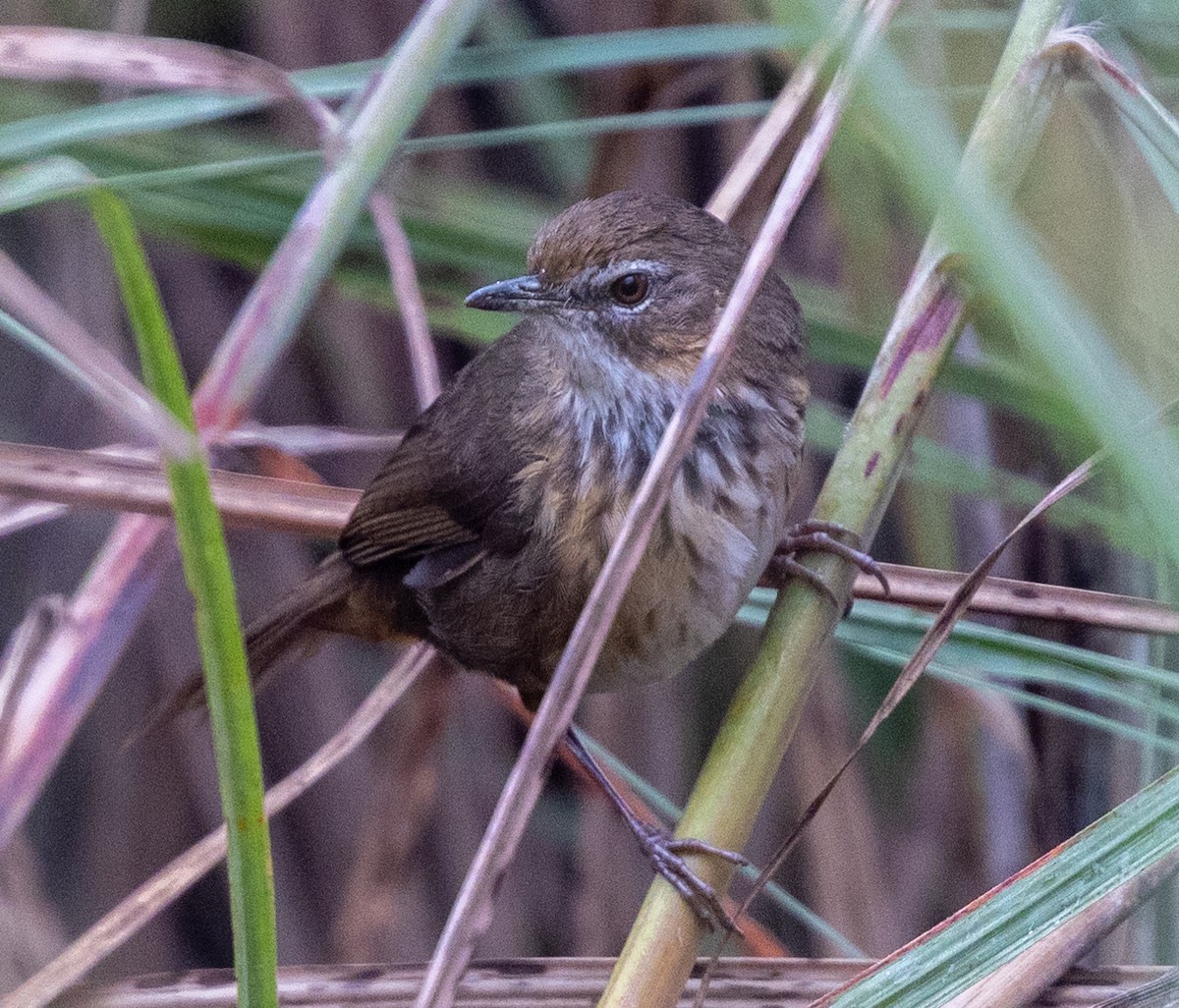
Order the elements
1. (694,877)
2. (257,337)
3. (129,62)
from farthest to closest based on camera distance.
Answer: (129,62) → (257,337) → (694,877)

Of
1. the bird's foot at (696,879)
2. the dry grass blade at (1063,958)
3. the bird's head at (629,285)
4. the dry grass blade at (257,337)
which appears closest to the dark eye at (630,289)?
the bird's head at (629,285)

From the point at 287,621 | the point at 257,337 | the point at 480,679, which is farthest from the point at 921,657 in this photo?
the point at 480,679

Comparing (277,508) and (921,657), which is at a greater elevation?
(277,508)

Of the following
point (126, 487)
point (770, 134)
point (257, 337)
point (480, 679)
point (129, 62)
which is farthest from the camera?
point (480, 679)

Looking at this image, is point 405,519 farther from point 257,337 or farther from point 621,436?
point 257,337

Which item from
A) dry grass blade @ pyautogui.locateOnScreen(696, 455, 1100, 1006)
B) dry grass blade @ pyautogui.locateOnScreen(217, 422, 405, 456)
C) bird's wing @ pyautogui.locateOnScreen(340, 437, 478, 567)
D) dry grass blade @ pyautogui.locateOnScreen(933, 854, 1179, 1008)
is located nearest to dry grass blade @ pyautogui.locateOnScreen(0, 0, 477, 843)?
dry grass blade @ pyautogui.locateOnScreen(217, 422, 405, 456)

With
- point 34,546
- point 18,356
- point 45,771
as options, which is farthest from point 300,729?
point 45,771

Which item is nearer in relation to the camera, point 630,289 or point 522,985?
point 522,985

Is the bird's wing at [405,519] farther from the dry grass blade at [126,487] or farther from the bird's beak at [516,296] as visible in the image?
the bird's beak at [516,296]

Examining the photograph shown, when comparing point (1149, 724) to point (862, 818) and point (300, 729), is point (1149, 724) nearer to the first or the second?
point (862, 818)
